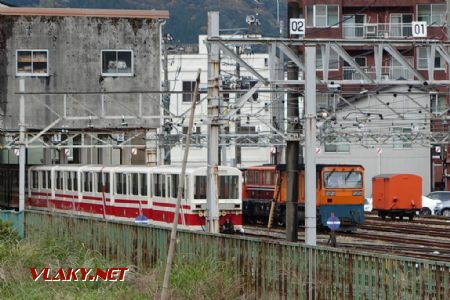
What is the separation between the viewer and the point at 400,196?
53125 millimetres

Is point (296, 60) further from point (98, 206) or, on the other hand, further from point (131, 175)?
point (98, 206)

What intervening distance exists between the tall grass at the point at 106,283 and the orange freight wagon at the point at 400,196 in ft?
99.3

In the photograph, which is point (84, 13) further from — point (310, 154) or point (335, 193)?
point (310, 154)

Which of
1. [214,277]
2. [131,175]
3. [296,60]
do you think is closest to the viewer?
[214,277]

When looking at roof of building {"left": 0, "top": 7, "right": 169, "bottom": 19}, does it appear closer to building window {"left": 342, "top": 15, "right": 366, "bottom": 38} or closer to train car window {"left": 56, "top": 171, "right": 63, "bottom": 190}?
train car window {"left": 56, "top": 171, "right": 63, "bottom": 190}

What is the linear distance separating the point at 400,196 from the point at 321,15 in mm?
24841

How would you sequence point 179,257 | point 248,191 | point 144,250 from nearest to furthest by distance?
point 179,257 → point 144,250 → point 248,191

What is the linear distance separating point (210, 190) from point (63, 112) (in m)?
23.1

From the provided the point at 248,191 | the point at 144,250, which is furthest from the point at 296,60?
the point at 248,191

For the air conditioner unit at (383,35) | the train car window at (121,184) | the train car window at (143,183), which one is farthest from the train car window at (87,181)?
Result: the air conditioner unit at (383,35)

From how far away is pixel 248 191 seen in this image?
155 ft

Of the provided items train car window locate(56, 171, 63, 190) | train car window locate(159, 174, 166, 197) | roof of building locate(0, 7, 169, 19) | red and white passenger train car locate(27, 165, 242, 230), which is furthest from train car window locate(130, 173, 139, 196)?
roof of building locate(0, 7, 169, 19)

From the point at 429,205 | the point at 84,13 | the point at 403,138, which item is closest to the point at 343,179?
the point at 84,13

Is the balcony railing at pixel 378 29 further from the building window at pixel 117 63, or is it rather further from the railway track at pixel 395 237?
the building window at pixel 117 63
